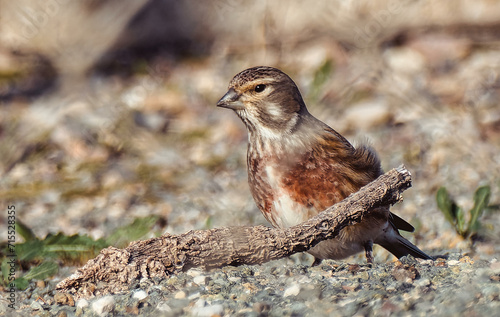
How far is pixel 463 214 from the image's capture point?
4.05 metres

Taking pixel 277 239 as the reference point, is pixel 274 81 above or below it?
above

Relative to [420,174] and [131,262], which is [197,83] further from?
[131,262]

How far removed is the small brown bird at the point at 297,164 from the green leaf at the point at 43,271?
109 cm

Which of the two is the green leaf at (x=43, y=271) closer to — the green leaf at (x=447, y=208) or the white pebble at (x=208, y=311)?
the white pebble at (x=208, y=311)

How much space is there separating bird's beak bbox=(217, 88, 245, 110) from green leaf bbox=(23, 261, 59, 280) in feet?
3.88

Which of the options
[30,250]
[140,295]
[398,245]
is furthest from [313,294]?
[30,250]

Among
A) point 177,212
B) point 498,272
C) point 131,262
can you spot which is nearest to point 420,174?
point 177,212

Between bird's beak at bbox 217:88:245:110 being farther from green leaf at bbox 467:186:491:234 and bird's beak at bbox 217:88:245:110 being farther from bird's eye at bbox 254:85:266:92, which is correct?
green leaf at bbox 467:186:491:234

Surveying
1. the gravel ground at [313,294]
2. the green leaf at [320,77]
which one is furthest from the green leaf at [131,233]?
the green leaf at [320,77]

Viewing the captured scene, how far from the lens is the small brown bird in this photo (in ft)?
11.4

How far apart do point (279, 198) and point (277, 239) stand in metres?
0.59

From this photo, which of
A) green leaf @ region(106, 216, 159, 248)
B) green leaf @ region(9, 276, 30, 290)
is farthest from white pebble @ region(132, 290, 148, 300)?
green leaf @ region(106, 216, 159, 248)

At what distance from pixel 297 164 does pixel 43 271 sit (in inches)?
54.4

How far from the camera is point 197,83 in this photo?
281 inches
